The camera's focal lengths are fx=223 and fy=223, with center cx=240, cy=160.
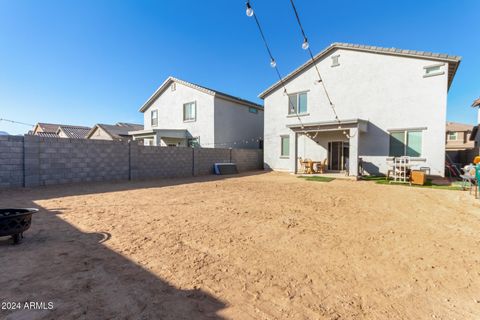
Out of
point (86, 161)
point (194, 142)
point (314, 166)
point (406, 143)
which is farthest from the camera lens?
point (194, 142)

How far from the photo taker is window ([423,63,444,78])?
11008mm

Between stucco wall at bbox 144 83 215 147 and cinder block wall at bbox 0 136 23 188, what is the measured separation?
1132 cm

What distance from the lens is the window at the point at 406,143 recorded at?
38.1ft

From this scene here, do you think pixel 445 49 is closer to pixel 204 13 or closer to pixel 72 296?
pixel 204 13

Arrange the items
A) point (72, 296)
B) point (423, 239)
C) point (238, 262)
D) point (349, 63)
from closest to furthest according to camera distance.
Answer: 1. point (72, 296)
2. point (238, 262)
3. point (423, 239)
4. point (349, 63)

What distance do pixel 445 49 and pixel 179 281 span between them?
16308 mm

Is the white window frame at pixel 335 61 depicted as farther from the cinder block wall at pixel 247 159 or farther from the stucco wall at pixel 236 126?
the cinder block wall at pixel 247 159

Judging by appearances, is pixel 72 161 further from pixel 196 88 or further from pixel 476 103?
Answer: pixel 476 103

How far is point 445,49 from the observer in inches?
459

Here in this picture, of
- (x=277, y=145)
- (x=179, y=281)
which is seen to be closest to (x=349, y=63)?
(x=277, y=145)

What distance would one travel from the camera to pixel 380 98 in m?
12.6

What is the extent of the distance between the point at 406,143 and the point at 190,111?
1546cm

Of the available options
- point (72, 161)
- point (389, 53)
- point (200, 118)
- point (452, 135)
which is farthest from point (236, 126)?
point (452, 135)

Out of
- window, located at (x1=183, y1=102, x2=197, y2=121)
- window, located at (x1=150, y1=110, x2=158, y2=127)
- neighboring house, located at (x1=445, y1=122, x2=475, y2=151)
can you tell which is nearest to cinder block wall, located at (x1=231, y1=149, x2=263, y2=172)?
window, located at (x1=183, y1=102, x2=197, y2=121)
